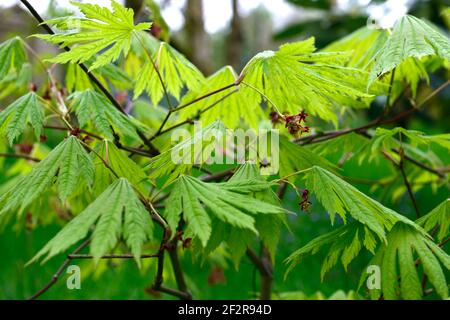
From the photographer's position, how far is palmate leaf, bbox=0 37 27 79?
1.31 metres

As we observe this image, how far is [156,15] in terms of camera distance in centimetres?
179

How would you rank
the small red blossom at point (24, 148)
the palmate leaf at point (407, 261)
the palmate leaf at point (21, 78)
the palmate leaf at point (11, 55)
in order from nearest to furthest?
the palmate leaf at point (407, 261) < the palmate leaf at point (11, 55) < the palmate leaf at point (21, 78) < the small red blossom at point (24, 148)

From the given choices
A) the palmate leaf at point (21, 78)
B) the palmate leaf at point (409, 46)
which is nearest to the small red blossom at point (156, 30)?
the palmate leaf at point (21, 78)

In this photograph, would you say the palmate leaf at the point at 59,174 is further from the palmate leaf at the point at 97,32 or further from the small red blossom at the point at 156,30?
the small red blossom at the point at 156,30

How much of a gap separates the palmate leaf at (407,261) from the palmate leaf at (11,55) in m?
0.94

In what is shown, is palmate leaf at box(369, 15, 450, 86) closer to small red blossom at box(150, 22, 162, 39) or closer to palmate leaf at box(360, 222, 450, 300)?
palmate leaf at box(360, 222, 450, 300)

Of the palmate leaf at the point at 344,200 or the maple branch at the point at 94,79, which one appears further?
the maple branch at the point at 94,79

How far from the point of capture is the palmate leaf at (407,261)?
0.92 metres

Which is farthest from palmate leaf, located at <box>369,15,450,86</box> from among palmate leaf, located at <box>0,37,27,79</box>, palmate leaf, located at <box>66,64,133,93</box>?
palmate leaf, located at <box>0,37,27,79</box>

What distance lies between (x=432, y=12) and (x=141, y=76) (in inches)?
168

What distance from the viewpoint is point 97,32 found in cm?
109

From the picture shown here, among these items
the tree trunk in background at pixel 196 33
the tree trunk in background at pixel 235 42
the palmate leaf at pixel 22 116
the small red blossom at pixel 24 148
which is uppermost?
the tree trunk in background at pixel 235 42

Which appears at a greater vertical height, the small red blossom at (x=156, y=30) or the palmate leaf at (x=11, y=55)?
the small red blossom at (x=156, y=30)

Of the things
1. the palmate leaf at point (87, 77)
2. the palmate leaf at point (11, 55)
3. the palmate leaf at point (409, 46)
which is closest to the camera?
the palmate leaf at point (409, 46)
